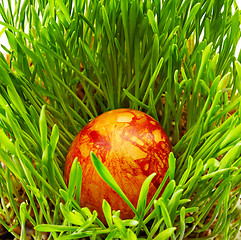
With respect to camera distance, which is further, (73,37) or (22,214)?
(73,37)

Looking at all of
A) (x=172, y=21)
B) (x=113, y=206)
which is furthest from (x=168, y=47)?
(x=113, y=206)

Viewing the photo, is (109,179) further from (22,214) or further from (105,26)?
(105,26)

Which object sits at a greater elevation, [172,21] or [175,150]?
[172,21]

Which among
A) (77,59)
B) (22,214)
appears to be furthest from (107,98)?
(22,214)

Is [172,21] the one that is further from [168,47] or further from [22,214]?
[22,214]

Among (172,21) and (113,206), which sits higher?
(172,21)

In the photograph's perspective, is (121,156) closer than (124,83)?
Yes
